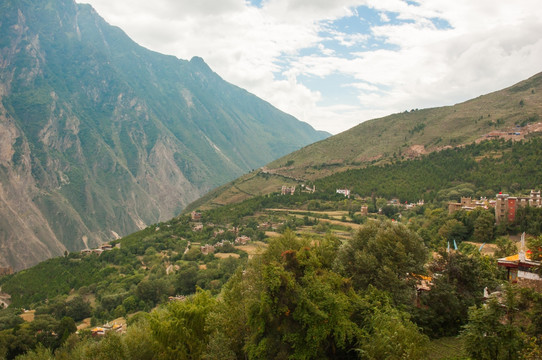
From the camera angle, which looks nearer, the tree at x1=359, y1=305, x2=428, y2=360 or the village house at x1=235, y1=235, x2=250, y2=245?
the tree at x1=359, y1=305, x2=428, y2=360

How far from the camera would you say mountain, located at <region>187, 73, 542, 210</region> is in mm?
90062

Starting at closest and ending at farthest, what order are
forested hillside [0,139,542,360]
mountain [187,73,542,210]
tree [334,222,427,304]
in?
forested hillside [0,139,542,360]
tree [334,222,427,304]
mountain [187,73,542,210]

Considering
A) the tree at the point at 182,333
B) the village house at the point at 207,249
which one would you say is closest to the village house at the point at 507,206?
the tree at the point at 182,333

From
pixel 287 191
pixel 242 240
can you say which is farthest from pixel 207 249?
pixel 287 191

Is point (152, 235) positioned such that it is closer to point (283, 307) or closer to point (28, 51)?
point (283, 307)

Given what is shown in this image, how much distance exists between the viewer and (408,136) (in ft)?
360

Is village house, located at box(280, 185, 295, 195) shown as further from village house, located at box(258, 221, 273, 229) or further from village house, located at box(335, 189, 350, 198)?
village house, located at box(258, 221, 273, 229)

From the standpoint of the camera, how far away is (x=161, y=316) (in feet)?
79.6

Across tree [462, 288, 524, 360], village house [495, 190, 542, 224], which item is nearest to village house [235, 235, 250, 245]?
village house [495, 190, 542, 224]

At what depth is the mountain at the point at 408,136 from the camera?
295 ft

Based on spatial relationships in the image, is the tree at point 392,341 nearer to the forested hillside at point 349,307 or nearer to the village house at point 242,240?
the forested hillside at point 349,307

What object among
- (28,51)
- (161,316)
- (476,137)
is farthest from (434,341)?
(28,51)

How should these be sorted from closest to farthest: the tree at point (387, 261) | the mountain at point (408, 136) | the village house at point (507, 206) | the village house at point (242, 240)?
1. the tree at point (387, 261)
2. the village house at point (507, 206)
3. the village house at point (242, 240)
4. the mountain at point (408, 136)

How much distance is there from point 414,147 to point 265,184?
39972 millimetres
